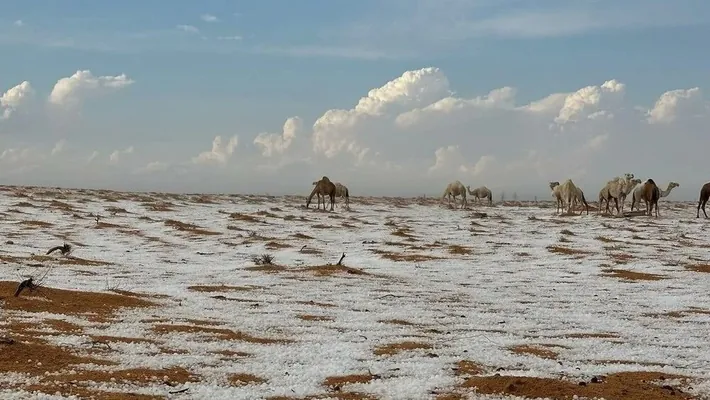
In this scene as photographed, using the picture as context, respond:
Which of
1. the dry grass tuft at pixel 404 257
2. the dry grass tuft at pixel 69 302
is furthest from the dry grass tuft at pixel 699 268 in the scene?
the dry grass tuft at pixel 69 302

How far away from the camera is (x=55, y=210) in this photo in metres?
34.0

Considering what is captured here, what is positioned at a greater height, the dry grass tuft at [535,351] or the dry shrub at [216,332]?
the dry shrub at [216,332]

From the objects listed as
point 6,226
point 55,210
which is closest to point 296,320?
point 6,226

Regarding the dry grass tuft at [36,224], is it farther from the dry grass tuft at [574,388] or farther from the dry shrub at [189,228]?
the dry grass tuft at [574,388]

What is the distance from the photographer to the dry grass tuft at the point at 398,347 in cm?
804

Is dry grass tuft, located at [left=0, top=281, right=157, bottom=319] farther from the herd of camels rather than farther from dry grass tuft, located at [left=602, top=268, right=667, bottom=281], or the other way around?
the herd of camels

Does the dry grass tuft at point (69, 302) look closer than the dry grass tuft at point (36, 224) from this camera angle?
Yes

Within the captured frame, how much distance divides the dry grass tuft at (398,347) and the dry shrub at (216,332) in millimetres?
1151

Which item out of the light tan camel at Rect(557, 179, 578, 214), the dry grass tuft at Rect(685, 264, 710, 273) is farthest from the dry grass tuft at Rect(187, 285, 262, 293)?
the light tan camel at Rect(557, 179, 578, 214)

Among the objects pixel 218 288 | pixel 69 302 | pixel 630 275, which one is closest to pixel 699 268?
pixel 630 275

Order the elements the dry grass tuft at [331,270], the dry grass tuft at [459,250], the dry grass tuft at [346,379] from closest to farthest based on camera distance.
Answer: the dry grass tuft at [346,379]
the dry grass tuft at [331,270]
the dry grass tuft at [459,250]

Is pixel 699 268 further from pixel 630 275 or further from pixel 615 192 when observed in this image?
pixel 615 192

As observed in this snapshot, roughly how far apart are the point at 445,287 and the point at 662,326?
522 centimetres

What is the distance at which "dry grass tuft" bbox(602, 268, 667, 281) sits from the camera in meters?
16.8
